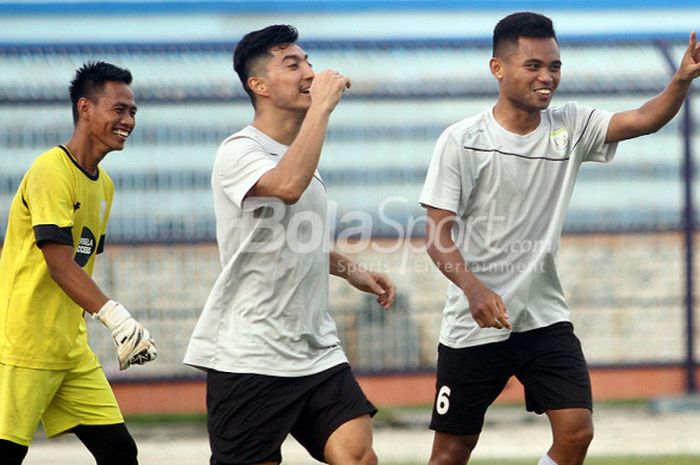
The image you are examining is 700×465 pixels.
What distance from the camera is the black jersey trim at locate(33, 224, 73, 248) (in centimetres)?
517

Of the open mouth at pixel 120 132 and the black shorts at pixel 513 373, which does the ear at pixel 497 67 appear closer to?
the black shorts at pixel 513 373

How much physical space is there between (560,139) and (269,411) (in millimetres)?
1686

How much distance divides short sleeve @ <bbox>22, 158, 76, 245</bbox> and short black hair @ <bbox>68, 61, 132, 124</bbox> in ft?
1.28

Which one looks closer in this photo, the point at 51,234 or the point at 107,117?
the point at 51,234

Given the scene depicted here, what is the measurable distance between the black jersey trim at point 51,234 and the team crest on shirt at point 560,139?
6.28 feet

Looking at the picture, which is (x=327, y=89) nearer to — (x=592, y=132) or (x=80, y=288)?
(x=80, y=288)

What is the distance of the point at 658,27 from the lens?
11.6 metres

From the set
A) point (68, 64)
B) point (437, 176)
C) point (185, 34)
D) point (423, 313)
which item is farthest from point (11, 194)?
point (437, 176)

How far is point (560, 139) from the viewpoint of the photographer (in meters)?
5.70

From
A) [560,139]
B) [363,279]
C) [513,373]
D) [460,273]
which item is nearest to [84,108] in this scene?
[363,279]

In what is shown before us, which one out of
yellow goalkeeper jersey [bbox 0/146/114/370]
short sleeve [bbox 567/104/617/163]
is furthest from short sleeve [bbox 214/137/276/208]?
short sleeve [bbox 567/104/617/163]

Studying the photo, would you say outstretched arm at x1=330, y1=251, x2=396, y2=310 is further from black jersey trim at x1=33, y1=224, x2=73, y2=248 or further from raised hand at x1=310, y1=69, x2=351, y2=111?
black jersey trim at x1=33, y1=224, x2=73, y2=248

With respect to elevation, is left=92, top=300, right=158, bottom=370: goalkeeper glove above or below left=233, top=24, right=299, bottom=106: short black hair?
below

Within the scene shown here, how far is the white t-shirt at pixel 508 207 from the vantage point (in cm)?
560
